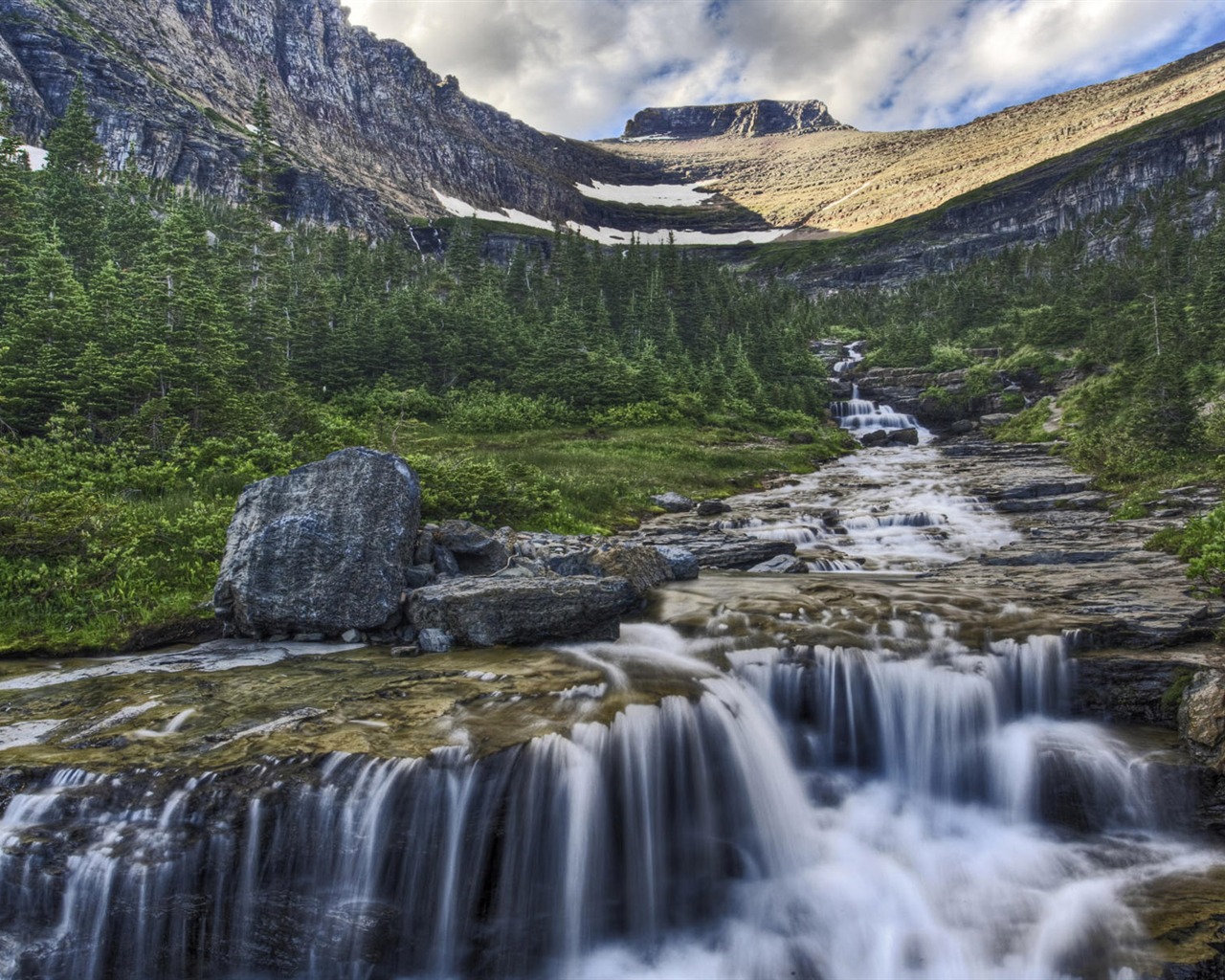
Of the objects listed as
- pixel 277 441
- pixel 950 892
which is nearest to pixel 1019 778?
pixel 950 892

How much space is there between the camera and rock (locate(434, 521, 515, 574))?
1327 cm

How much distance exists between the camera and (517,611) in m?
10.2

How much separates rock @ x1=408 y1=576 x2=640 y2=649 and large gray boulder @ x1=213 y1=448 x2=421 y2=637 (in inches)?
31.6

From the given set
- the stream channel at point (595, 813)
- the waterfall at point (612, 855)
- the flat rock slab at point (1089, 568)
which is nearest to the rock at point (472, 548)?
the stream channel at point (595, 813)

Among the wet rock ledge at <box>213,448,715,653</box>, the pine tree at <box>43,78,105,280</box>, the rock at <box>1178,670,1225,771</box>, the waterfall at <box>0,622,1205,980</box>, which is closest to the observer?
the waterfall at <box>0,622,1205,980</box>

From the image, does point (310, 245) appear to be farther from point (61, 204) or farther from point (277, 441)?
point (277, 441)

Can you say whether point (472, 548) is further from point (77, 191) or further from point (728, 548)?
point (77, 191)

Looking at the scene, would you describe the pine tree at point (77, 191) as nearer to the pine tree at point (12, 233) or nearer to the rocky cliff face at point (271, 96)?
the pine tree at point (12, 233)

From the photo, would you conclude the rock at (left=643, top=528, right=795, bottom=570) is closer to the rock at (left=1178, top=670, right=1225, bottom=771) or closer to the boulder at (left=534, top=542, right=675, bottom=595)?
the boulder at (left=534, top=542, right=675, bottom=595)

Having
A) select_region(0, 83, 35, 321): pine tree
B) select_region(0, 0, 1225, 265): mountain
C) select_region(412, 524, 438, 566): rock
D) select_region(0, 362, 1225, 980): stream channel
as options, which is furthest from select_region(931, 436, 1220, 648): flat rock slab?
select_region(0, 0, 1225, 265): mountain

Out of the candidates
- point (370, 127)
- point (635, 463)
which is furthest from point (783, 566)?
point (370, 127)

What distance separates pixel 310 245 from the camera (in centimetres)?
7388

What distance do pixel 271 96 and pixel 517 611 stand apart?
17504 centimetres

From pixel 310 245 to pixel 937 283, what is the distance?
85.7 meters
